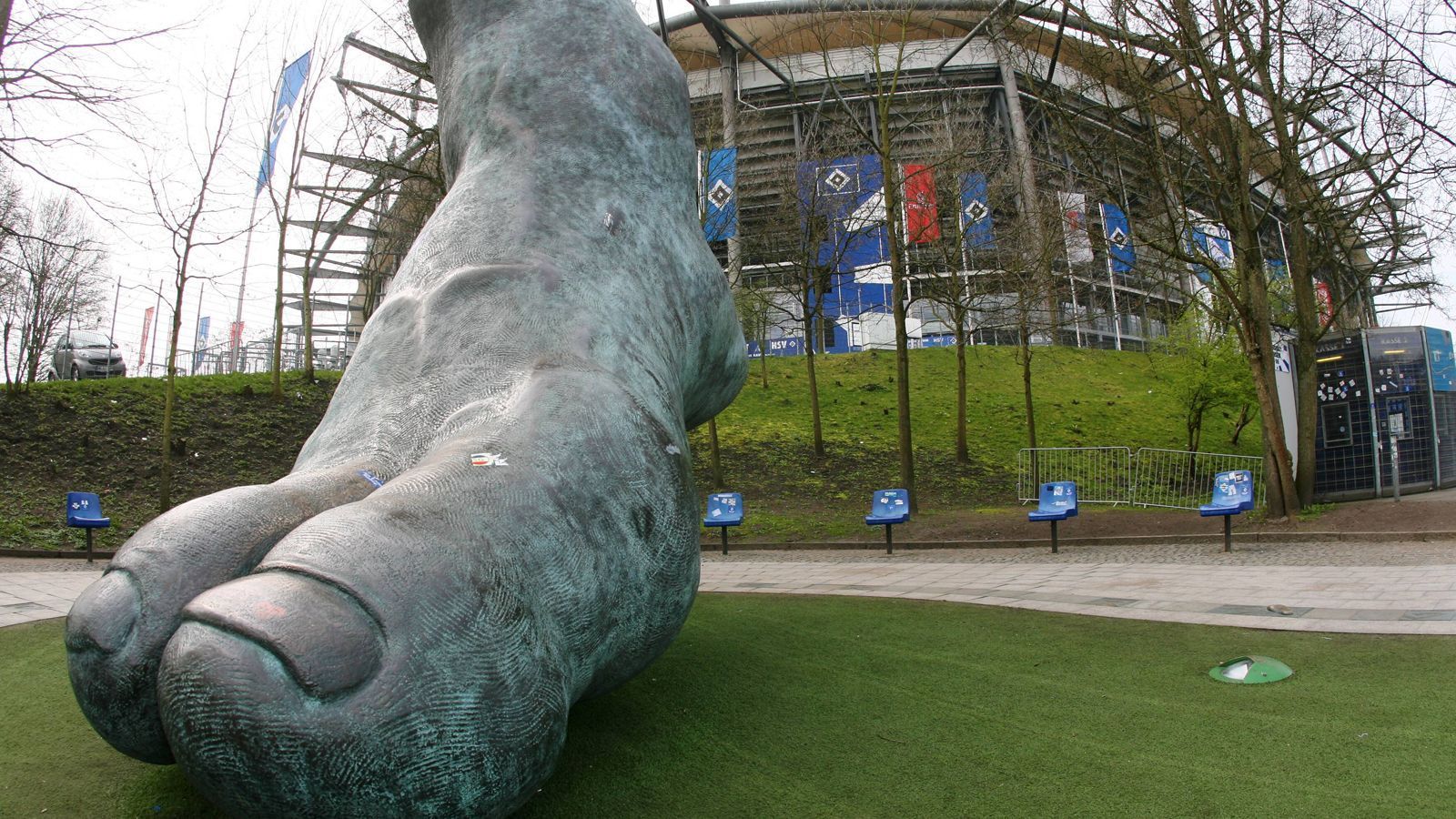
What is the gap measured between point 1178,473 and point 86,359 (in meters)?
29.9

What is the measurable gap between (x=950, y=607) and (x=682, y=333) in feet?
11.4

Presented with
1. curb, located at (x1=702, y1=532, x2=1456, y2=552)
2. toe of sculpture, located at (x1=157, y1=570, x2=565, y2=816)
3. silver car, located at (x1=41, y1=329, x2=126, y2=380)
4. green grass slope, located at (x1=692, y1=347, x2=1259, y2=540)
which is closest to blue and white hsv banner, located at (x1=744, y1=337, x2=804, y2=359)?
green grass slope, located at (x1=692, y1=347, x2=1259, y2=540)

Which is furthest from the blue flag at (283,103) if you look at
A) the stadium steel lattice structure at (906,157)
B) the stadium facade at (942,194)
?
the stadium facade at (942,194)

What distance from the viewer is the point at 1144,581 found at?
27.8ft

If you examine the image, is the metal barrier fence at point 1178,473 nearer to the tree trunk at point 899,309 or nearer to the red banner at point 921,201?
the tree trunk at point 899,309

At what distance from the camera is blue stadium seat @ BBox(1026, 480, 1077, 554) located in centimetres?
1276

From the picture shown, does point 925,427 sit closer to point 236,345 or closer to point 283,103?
point 283,103

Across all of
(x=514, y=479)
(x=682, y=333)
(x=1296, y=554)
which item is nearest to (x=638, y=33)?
(x=682, y=333)

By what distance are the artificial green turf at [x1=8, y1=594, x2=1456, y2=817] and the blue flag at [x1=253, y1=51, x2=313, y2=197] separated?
55.4 feet

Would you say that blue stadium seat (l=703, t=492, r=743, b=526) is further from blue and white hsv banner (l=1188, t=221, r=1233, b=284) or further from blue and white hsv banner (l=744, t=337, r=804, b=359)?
blue and white hsv banner (l=744, t=337, r=804, b=359)

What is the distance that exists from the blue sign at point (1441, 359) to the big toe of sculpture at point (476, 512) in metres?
17.8

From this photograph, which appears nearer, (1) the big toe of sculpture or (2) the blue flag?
(1) the big toe of sculpture

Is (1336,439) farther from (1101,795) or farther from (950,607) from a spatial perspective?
(1101,795)

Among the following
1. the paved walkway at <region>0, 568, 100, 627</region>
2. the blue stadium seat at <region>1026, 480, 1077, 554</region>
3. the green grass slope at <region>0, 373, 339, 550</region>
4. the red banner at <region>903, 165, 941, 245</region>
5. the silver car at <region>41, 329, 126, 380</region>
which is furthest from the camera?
the silver car at <region>41, 329, 126, 380</region>
